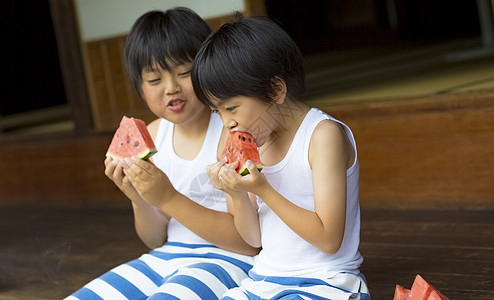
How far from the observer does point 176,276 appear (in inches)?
67.2

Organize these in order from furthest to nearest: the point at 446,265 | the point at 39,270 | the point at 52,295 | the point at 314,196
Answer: the point at 39,270
the point at 52,295
the point at 446,265
the point at 314,196

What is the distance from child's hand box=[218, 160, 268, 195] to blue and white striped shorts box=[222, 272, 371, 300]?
9.5 inches

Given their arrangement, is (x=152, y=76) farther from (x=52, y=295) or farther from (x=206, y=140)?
(x=52, y=295)

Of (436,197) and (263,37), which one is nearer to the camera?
(263,37)

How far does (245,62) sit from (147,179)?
16.5 inches

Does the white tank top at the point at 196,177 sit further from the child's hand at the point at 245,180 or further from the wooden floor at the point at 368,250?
A: the wooden floor at the point at 368,250

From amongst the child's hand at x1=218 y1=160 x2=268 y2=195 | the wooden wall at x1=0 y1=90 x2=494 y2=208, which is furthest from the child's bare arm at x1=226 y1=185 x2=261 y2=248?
the wooden wall at x1=0 y1=90 x2=494 y2=208

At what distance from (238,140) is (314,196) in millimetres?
221

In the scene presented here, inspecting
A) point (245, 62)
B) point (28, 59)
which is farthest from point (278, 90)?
point (28, 59)

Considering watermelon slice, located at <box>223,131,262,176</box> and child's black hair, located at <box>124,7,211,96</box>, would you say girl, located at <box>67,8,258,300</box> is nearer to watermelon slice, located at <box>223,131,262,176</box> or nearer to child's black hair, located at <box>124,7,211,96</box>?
child's black hair, located at <box>124,7,211,96</box>

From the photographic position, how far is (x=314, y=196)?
1521mm

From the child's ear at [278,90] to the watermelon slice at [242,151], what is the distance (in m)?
0.11

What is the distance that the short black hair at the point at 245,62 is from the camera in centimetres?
151

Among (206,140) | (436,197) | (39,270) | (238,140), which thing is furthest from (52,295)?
(436,197)
